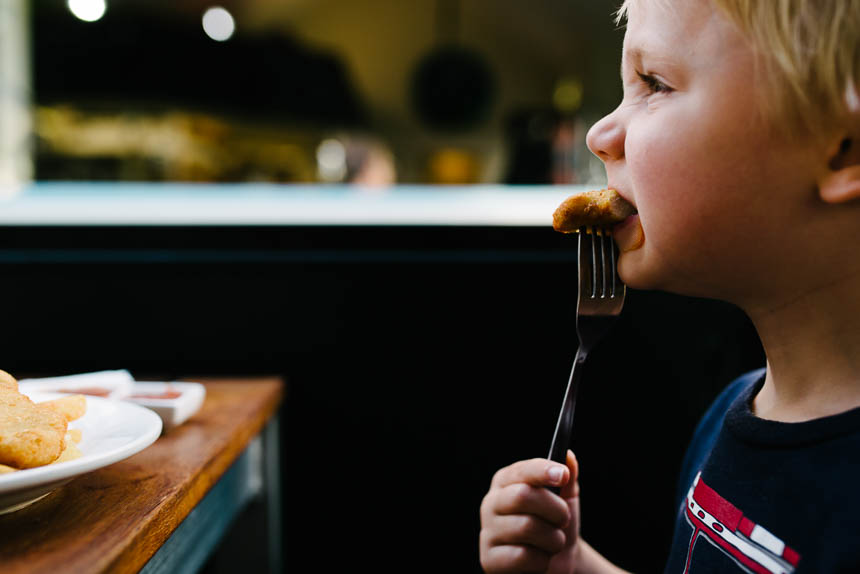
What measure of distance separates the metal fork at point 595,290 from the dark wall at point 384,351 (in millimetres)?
957

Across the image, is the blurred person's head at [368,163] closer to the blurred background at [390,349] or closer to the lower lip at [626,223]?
the blurred background at [390,349]

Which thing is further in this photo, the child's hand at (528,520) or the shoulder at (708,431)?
the shoulder at (708,431)

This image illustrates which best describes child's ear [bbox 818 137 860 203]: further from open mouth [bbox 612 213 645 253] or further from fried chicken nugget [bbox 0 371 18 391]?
fried chicken nugget [bbox 0 371 18 391]

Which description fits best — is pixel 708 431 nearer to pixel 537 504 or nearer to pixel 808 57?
pixel 537 504

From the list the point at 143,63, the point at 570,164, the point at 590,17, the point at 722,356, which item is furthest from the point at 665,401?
the point at 143,63

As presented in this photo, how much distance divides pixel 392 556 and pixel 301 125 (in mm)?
1360

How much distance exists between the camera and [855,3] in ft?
1.90

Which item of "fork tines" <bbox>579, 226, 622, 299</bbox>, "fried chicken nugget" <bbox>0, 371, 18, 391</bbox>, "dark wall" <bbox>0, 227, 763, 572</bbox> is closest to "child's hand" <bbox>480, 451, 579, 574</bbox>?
"fork tines" <bbox>579, 226, 622, 299</bbox>

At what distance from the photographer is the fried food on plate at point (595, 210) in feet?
2.55

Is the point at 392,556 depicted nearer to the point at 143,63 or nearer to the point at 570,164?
the point at 570,164

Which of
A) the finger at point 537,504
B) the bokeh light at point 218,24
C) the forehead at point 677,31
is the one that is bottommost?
the finger at point 537,504

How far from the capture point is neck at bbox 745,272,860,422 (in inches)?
26.5

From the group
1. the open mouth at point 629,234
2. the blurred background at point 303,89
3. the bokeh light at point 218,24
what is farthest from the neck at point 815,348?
the bokeh light at point 218,24

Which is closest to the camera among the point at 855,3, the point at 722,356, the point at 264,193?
the point at 855,3
